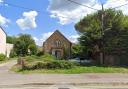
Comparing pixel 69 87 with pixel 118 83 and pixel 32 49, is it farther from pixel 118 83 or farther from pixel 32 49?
pixel 32 49

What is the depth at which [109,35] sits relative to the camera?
1673 inches

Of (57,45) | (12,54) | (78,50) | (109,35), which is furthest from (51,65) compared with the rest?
(12,54)

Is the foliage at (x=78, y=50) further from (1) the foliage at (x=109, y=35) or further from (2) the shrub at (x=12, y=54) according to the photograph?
(2) the shrub at (x=12, y=54)

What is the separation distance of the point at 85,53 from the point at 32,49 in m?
37.1

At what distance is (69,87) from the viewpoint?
19.2 metres

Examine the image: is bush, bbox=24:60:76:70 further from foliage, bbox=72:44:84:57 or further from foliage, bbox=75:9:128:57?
foliage, bbox=72:44:84:57

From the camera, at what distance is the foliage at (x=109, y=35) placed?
41312 millimetres

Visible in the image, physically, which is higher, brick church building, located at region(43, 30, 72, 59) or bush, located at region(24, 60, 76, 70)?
brick church building, located at region(43, 30, 72, 59)

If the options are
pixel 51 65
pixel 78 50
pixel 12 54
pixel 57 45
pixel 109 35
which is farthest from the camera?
pixel 12 54

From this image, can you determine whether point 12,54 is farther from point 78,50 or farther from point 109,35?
point 109,35

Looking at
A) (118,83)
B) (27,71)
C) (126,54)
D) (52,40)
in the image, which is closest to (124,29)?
(126,54)

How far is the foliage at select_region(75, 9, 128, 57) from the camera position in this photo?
41312 mm

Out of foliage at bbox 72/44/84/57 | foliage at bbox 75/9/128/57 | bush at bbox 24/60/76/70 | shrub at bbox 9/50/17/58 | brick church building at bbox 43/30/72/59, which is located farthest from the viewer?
shrub at bbox 9/50/17/58

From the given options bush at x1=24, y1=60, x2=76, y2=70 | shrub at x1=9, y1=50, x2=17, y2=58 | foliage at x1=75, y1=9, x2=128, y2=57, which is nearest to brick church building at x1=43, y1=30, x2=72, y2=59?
shrub at x1=9, y1=50, x2=17, y2=58
